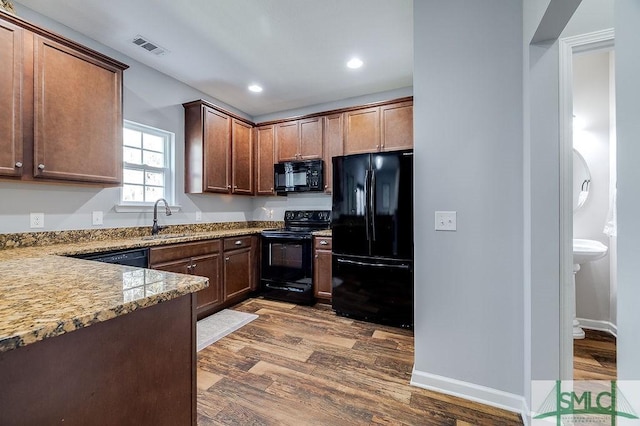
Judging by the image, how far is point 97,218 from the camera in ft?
8.69

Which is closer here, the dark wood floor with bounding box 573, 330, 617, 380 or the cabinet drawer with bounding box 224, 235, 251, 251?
the dark wood floor with bounding box 573, 330, 617, 380

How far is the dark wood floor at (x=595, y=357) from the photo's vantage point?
6.54 ft

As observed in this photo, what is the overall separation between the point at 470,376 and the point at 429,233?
92 centimetres

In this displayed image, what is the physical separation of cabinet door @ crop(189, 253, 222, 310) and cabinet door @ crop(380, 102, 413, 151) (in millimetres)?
2393

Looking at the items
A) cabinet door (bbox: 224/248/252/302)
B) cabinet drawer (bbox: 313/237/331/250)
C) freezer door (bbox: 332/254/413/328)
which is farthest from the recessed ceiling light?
cabinet door (bbox: 224/248/252/302)

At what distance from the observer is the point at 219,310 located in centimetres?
325

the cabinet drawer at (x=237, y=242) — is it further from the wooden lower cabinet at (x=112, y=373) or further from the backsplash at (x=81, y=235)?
the wooden lower cabinet at (x=112, y=373)

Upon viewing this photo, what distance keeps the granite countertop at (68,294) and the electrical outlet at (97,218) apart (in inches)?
56.7

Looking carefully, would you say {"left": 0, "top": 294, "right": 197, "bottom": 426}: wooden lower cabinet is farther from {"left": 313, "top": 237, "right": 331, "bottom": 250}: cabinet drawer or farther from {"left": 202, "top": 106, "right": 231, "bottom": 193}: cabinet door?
{"left": 202, "top": 106, "right": 231, "bottom": 193}: cabinet door

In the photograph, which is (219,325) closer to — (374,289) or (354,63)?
(374,289)

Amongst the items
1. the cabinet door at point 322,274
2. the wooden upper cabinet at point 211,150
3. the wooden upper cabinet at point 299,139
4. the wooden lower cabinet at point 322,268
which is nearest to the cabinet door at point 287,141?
the wooden upper cabinet at point 299,139

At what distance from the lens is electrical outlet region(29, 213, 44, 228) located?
2.24 meters

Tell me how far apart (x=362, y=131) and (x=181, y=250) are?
2.49 m

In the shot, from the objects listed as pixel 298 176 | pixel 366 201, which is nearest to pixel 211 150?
pixel 298 176
